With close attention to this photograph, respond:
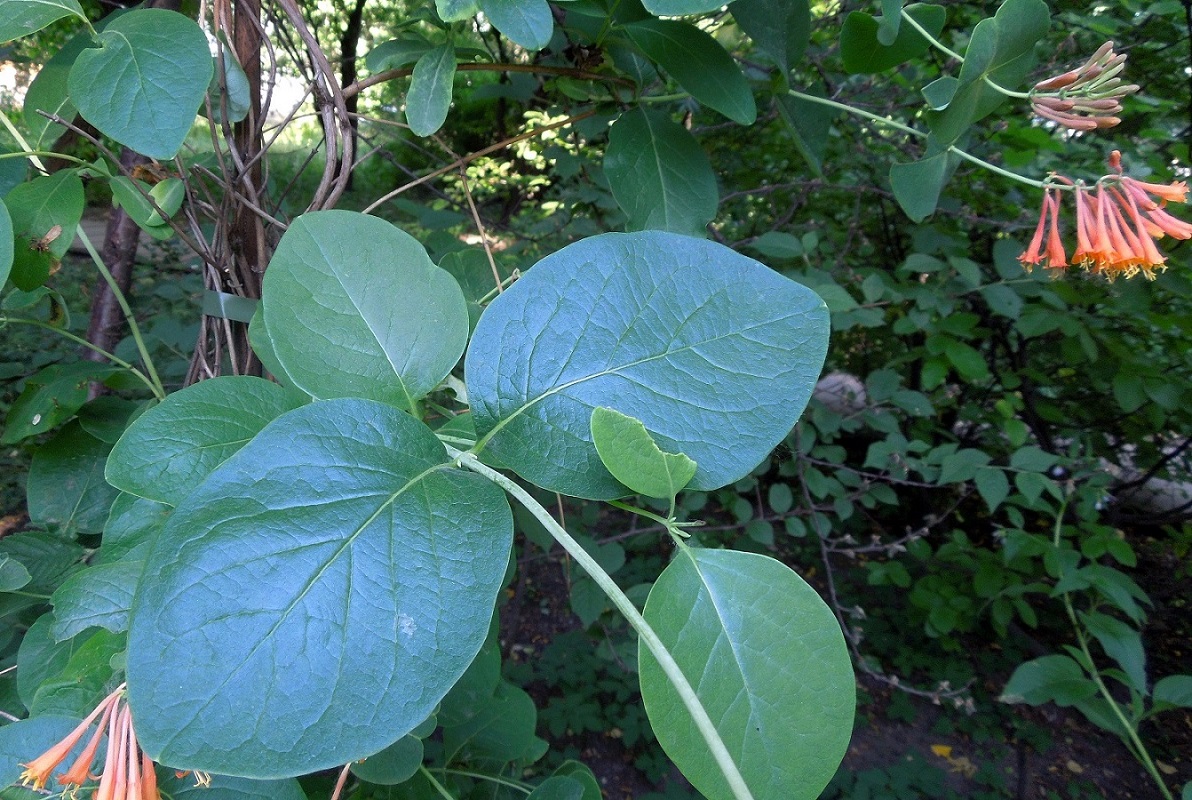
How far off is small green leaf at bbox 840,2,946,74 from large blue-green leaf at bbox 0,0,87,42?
701mm

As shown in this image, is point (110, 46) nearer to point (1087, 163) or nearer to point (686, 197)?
point (686, 197)

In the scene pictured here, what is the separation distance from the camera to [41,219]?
655mm

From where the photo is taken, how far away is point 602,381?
405mm

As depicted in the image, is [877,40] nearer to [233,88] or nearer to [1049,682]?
[233,88]

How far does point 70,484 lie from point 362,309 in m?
0.57

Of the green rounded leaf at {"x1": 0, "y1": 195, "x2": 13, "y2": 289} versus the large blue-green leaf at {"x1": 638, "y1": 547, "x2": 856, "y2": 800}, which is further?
the green rounded leaf at {"x1": 0, "y1": 195, "x2": 13, "y2": 289}

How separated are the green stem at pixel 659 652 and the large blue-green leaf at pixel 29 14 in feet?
1.58

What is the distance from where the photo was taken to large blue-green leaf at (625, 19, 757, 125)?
2.21 ft

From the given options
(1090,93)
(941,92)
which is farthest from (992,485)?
(941,92)

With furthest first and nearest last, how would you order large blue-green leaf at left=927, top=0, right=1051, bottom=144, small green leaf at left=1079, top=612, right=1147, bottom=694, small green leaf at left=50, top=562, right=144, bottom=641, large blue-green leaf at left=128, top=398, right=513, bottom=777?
small green leaf at left=1079, top=612, right=1147, bottom=694
large blue-green leaf at left=927, top=0, right=1051, bottom=144
small green leaf at left=50, top=562, right=144, bottom=641
large blue-green leaf at left=128, top=398, right=513, bottom=777

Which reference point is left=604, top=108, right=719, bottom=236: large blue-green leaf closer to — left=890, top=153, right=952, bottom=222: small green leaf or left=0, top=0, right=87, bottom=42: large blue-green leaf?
left=890, top=153, right=952, bottom=222: small green leaf

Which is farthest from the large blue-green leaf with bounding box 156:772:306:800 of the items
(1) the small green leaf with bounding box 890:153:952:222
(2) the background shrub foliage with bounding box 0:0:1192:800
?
(1) the small green leaf with bounding box 890:153:952:222

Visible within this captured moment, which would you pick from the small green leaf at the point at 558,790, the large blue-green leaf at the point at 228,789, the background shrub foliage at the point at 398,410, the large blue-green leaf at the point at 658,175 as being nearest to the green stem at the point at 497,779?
the background shrub foliage at the point at 398,410

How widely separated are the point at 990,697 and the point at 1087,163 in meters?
1.93
